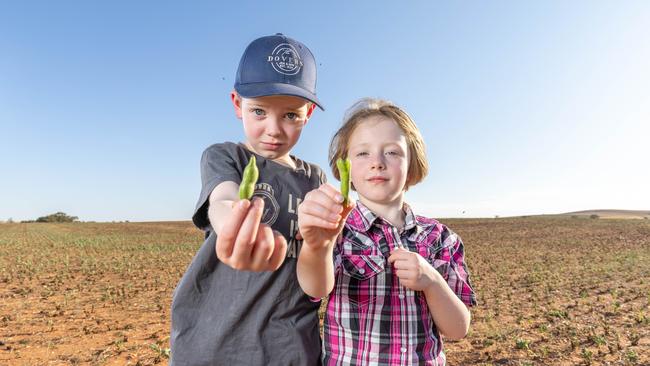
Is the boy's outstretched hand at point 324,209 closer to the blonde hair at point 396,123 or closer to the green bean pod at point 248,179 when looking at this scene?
the green bean pod at point 248,179

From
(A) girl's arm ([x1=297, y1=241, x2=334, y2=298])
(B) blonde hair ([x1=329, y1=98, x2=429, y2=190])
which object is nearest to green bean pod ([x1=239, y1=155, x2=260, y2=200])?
(A) girl's arm ([x1=297, y1=241, x2=334, y2=298])

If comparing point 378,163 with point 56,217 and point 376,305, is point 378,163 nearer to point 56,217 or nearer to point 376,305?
point 376,305

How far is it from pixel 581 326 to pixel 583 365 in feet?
7.52

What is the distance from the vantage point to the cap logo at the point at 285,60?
1900 millimetres

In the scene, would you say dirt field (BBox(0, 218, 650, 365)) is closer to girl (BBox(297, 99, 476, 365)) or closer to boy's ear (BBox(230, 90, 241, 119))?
girl (BBox(297, 99, 476, 365))

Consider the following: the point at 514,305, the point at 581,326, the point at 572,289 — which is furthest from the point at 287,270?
the point at 572,289

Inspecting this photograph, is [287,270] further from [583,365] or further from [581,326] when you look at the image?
[581,326]

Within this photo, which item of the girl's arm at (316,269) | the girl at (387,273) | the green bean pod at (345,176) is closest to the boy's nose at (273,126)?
the girl at (387,273)

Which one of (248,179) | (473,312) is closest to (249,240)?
(248,179)

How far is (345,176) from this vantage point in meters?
1.02

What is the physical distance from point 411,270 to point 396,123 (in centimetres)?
71

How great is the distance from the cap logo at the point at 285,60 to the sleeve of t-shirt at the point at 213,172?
42cm

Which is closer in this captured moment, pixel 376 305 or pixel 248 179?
pixel 248 179

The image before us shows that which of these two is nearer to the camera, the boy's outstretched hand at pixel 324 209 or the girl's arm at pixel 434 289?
the boy's outstretched hand at pixel 324 209
